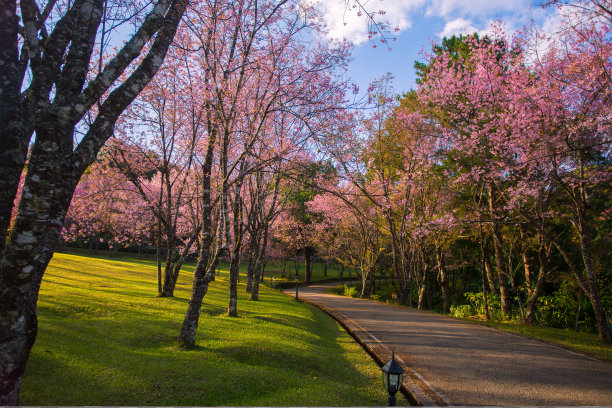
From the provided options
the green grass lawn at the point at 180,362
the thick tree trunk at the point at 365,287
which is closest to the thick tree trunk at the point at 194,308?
the green grass lawn at the point at 180,362

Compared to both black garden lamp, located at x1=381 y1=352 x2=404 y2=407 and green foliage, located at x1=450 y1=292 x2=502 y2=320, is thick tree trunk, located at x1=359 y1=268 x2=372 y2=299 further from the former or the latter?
black garden lamp, located at x1=381 y1=352 x2=404 y2=407

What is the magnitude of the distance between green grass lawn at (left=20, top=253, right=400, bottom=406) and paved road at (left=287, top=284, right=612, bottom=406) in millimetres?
798

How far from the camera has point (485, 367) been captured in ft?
22.0

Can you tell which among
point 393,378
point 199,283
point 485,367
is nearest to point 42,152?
point 199,283

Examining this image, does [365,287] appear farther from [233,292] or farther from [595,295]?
[595,295]

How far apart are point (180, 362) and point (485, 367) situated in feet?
19.9

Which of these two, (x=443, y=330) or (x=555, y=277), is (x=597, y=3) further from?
(x=555, y=277)

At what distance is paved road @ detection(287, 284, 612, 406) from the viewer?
5.26m

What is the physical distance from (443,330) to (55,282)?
16035 millimetres

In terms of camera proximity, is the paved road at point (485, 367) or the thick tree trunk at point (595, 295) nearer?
the paved road at point (485, 367)

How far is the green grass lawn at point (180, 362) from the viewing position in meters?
4.68

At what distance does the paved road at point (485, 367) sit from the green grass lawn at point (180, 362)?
798 millimetres

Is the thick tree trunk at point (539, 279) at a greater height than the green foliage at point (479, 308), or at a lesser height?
greater

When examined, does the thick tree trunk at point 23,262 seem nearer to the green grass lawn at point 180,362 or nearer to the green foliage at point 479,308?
the green grass lawn at point 180,362
